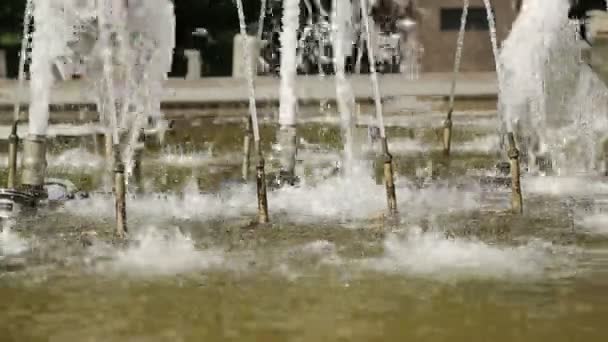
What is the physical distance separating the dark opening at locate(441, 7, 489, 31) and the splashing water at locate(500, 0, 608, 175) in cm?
1527

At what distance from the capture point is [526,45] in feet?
41.0

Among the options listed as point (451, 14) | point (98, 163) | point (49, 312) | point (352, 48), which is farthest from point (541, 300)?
point (451, 14)

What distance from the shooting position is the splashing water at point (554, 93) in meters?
12.4

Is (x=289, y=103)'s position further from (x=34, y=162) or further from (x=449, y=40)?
(x=449, y=40)

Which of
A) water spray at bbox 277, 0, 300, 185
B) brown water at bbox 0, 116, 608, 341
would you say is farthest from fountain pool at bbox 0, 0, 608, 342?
water spray at bbox 277, 0, 300, 185

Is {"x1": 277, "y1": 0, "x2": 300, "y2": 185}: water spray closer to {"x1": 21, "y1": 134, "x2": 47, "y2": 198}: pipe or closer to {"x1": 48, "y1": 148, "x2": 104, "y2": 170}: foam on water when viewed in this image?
{"x1": 21, "y1": 134, "x2": 47, "y2": 198}: pipe

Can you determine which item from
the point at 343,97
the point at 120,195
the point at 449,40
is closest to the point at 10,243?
the point at 120,195

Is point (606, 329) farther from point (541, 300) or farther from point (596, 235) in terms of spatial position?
point (596, 235)

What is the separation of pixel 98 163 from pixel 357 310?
831 cm

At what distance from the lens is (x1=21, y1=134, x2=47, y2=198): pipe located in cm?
1053

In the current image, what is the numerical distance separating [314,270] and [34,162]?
4.39 meters

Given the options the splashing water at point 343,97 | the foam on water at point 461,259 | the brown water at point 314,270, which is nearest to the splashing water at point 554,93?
the brown water at point 314,270

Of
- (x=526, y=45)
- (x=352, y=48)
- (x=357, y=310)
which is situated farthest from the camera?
(x=352, y=48)

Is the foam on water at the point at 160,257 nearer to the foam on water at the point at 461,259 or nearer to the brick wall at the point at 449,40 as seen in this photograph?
the foam on water at the point at 461,259
